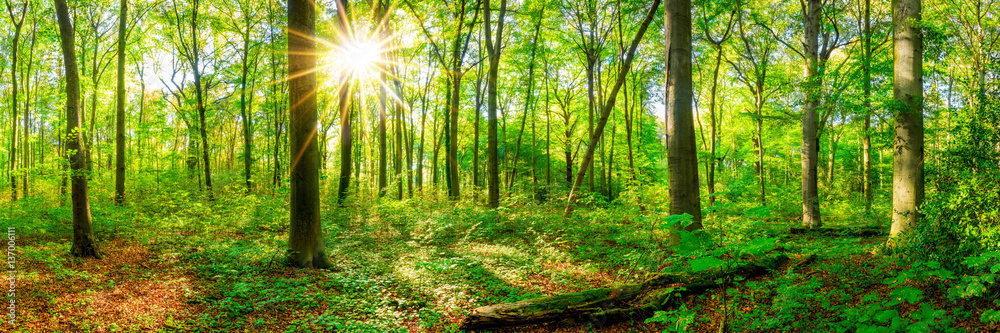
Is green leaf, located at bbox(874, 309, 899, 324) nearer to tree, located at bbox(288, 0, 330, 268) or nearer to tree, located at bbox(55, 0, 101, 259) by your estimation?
tree, located at bbox(288, 0, 330, 268)

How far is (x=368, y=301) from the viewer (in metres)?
5.42

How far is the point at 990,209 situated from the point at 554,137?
26.0 metres

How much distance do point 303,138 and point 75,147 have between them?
3.43 metres

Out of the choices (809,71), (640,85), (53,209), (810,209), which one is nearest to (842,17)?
(809,71)

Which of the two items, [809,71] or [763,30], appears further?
[763,30]

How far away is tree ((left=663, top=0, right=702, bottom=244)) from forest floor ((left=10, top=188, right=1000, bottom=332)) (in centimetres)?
57

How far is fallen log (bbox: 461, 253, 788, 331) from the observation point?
14.5 ft

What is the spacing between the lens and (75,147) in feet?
20.1

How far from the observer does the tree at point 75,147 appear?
594 centimetres

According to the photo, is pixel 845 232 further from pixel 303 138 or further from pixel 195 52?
pixel 195 52

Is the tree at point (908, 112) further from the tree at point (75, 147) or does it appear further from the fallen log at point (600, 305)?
the tree at point (75, 147)

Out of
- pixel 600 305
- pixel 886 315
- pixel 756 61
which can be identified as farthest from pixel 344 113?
pixel 756 61

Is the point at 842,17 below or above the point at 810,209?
above

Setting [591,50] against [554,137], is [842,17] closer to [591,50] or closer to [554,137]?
[591,50]
